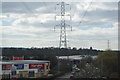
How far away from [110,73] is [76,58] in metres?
27.1

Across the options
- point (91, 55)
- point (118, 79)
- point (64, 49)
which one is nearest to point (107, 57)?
point (64, 49)

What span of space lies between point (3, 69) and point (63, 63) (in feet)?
37.6

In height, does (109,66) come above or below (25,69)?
above

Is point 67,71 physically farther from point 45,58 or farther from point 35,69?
point 35,69

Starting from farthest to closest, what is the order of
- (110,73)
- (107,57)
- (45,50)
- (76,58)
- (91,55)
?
(76,58) < (91,55) < (45,50) < (107,57) < (110,73)

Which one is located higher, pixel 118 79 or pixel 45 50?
pixel 45 50

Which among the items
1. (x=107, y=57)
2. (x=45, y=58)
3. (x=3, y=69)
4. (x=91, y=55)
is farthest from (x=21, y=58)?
(x=107, y=57)

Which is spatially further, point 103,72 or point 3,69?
point 3,69

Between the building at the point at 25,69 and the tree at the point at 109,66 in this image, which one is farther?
the building at the point at 25,69

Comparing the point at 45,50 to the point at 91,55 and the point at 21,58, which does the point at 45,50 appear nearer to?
the point at 21,58

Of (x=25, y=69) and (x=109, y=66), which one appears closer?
(x=109, y=66)

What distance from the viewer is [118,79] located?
20969 millimetres

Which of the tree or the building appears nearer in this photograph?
the tree

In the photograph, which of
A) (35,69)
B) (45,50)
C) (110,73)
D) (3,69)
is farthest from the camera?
(45,50)
